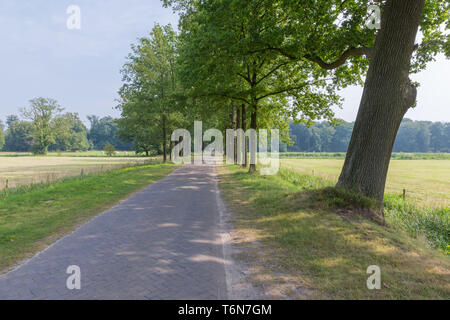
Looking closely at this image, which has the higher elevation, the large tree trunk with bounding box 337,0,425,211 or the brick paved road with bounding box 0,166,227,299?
the large tree trunk with bounding box 337,0,425,211

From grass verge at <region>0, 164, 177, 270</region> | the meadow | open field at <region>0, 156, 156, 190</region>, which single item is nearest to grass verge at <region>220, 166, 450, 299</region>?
grass verge at <region>0, 164, 177, 270</region>

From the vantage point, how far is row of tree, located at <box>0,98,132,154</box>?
78.2 metres

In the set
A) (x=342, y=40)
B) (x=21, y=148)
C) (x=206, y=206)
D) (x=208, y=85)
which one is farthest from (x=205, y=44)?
(x=21, y=148)

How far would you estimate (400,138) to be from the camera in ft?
357

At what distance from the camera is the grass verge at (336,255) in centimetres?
362

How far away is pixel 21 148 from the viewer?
102m

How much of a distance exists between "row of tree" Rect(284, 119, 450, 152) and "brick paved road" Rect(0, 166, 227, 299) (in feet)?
329

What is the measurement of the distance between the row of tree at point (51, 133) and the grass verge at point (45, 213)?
102ft

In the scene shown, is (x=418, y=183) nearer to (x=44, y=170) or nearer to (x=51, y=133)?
(x=44, y=170)

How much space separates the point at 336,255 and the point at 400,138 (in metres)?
127

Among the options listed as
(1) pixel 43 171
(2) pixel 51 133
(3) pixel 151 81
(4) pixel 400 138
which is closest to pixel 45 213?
(3) pixel 151 81
